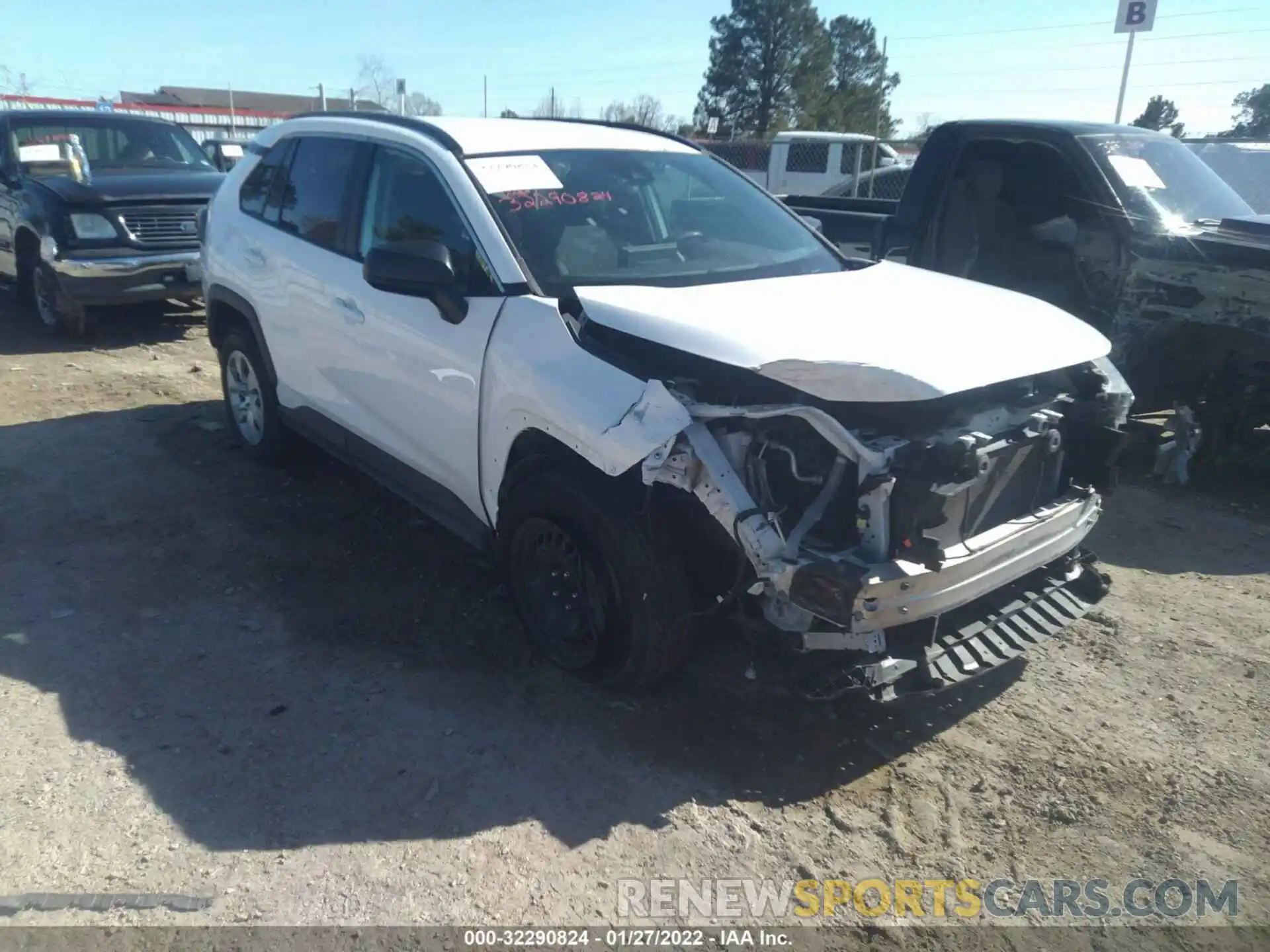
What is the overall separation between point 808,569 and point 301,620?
242cm

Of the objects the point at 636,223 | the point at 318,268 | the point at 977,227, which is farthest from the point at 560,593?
the point at 977,227

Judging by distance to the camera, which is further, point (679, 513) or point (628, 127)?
point (628, 127)

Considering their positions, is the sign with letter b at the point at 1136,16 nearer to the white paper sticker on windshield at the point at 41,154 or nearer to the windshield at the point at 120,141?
the windshield at the point at 120,141

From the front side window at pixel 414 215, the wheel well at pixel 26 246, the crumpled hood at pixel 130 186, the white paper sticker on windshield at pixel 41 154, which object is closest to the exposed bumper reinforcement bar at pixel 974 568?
the front side window at pixel 414 215

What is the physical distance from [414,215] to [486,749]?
2246 mm

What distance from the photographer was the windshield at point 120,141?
9.76 metres

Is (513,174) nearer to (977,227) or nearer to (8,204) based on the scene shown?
(977,227)

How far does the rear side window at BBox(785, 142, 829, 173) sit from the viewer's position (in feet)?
76.2

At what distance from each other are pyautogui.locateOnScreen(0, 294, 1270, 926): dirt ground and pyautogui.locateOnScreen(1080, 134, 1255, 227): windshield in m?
2.25

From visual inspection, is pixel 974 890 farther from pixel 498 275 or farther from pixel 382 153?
pixel 382 153

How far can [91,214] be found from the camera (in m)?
8.88

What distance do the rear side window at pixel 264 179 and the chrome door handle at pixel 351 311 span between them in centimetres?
122

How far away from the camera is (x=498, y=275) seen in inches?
146

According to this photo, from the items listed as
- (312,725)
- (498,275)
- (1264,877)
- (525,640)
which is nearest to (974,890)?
(1264,877)
